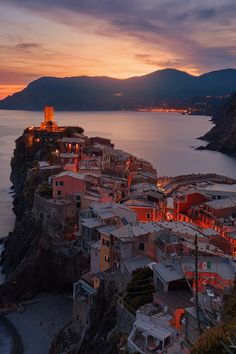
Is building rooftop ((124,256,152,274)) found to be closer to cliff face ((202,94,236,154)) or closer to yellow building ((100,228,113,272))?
yellow building ((100,228,113,272))

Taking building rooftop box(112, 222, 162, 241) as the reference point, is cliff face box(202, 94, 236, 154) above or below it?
below

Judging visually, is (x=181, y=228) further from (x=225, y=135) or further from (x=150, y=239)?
(x=225, y=135)

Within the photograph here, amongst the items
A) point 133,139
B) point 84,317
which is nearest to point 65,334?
point 84,317

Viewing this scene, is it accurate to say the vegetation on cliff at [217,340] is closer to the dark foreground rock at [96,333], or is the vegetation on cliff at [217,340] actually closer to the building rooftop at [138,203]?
the dark foreground rock at [96,333]

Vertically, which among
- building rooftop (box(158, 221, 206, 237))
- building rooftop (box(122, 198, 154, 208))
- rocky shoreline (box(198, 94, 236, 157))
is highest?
building rooftop (box(158, 221, 206, 237))

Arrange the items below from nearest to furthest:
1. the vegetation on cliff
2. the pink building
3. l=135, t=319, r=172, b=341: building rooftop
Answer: the vegetation on cliff → l=135, t=319, r=172, b=341: building rooftop → the pink building

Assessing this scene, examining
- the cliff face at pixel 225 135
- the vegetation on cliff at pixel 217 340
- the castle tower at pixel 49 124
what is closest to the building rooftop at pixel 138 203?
the vegetation on cliff at pixel 217 340

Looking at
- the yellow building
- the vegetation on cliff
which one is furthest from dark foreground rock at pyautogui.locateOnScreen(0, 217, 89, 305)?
the vegetation on cliff
